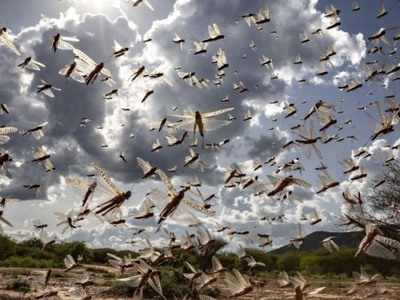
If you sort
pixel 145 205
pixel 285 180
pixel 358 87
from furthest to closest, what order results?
1. pixel 358 87
2. pixel 285 180
3. pixel 145 205

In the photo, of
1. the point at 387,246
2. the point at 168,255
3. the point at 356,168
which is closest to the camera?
the point at 387,246

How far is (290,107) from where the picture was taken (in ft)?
55.6

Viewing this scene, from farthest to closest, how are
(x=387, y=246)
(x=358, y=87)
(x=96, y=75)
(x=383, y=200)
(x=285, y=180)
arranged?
(x=383, y=200) → (x=358, y=87) → (x=96, y=75) → (x=285, y=180) → (x=387, y=246)

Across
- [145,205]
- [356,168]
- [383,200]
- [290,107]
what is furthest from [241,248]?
[383,200]

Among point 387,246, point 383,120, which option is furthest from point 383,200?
point 387,246

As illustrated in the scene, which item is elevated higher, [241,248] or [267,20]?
[267,20]

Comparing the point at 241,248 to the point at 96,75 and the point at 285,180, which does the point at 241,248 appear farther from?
the point at 96,75

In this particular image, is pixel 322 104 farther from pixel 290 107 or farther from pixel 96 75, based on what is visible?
pixel 96 75

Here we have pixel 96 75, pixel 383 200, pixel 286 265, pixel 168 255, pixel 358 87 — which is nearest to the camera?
pixel 168 255

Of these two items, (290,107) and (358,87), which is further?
(290,107)

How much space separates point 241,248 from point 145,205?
29.9 feet

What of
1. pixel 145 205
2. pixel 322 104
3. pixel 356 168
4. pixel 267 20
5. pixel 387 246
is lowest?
pixel 387 246

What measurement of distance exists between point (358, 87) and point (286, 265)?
5284cm

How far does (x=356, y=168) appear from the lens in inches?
552
